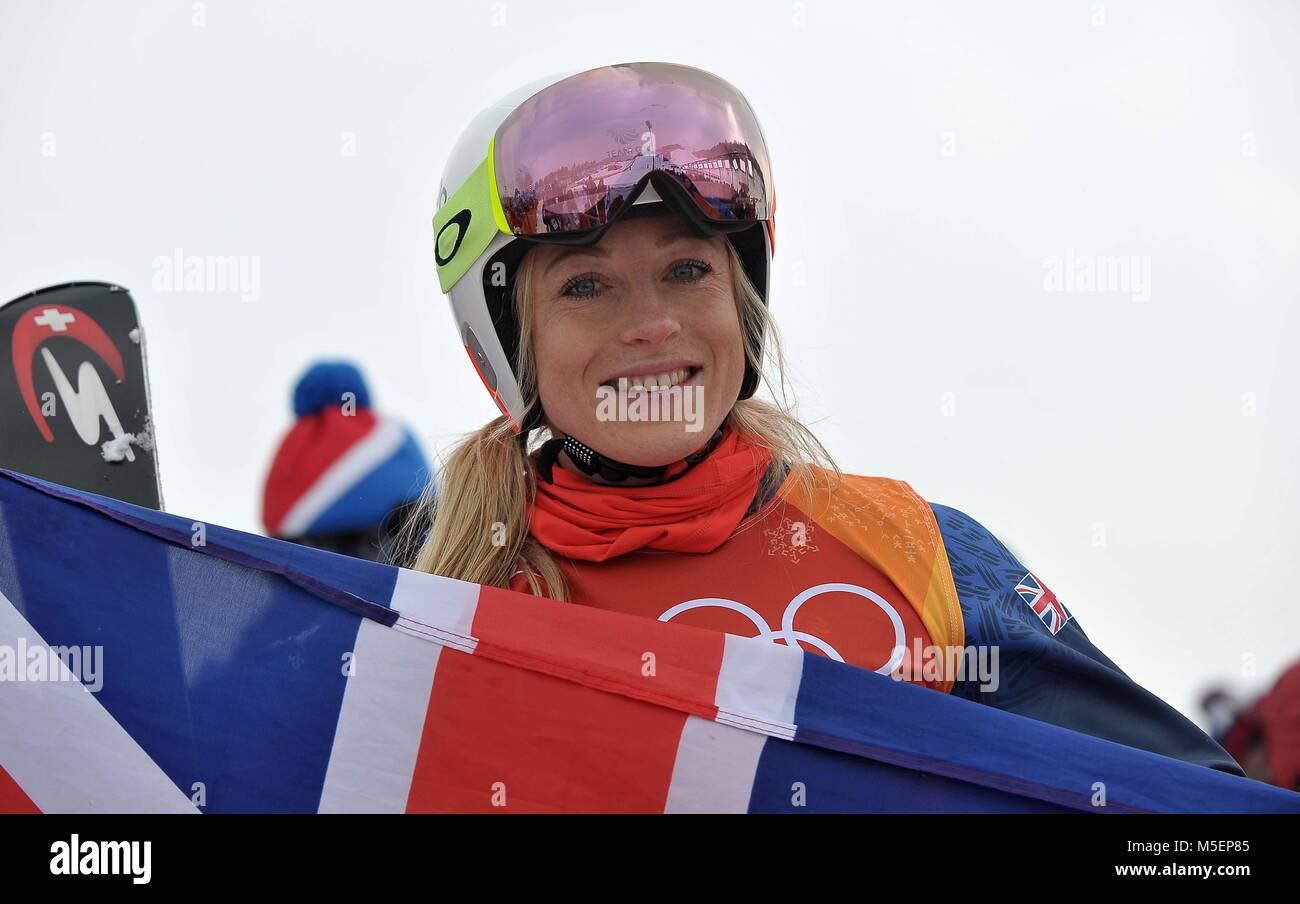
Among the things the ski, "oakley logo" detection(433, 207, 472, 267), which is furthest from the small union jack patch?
the ski

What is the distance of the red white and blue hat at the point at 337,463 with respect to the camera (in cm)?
599

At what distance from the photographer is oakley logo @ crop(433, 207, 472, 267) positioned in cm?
288

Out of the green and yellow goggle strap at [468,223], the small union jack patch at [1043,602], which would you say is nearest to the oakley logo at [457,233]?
the green and yellow goggle strap at [468,223]

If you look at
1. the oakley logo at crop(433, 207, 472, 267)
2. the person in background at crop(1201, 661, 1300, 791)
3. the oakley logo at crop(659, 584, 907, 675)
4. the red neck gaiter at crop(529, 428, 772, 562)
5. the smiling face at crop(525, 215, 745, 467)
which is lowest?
the person in background at crop(1201, 661, 1300, 791)

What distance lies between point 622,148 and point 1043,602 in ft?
4.22

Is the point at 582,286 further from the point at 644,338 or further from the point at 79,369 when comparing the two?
the point at 79,369

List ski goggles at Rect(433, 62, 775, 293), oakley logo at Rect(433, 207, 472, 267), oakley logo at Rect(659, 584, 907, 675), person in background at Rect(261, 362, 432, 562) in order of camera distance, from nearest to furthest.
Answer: oakley logo at Rect(659, 584, 907, 675)
ski goggles at Rect(433, 62, 775, 293)
oakley logo at Rect(433, 207, 472, 267)
person in background at Rect(261, 362, 432, 562)

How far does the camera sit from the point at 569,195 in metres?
2.59

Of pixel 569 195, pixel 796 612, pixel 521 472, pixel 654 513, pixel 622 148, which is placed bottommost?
pixel 796 612

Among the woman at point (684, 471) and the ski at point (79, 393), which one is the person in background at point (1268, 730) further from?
the ski at point (79, 393)

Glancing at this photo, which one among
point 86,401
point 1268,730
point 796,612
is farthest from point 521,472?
point 1268,730

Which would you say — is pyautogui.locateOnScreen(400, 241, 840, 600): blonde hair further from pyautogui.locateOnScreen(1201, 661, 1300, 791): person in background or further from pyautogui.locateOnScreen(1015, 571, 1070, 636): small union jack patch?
pyautogui.locateOnScreen(1201, 661, 1300, 791): person in background

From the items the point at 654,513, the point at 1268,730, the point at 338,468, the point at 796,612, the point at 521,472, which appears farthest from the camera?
the point at 338,468

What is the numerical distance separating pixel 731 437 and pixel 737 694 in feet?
2.32
